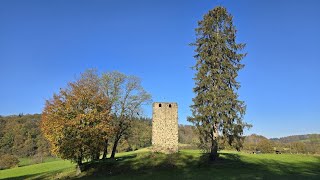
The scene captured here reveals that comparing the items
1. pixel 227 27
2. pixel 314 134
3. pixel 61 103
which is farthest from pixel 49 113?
pixel 314 134

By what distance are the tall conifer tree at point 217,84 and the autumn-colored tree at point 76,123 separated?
9.45m

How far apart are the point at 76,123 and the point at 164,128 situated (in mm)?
13645

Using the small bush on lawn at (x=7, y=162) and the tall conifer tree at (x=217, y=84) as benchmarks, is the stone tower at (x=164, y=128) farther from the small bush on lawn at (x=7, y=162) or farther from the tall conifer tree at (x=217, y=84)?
the small bush on lawn at (x=7, y=162)

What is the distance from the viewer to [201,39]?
33.6m

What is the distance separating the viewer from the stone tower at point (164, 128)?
3731 cm

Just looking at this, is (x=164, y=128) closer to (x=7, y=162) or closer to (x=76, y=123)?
(x=76, y=123)

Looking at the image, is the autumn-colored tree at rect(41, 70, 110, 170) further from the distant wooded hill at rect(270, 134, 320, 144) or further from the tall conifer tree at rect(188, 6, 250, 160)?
the distant wooded hill at rect(270, 134, 320, 144)

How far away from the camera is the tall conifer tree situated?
3005cm

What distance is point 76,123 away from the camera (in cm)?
2642

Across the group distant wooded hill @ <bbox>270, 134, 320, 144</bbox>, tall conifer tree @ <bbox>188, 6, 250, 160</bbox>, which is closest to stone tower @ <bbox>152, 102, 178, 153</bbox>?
tall conifer tree @ <bbox>188, 6, 250, 160</bbox>

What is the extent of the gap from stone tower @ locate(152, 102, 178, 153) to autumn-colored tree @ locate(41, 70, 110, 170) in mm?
9804

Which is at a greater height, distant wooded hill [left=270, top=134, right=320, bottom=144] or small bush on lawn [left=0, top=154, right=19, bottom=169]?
distant wooded hill [left=270, top=134, right=320, bottom=144]

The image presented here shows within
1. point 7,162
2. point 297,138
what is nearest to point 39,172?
point 7,162

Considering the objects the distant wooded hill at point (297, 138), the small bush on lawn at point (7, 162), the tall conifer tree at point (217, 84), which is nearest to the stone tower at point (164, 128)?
the tall conifer tree at point (217, 84)
